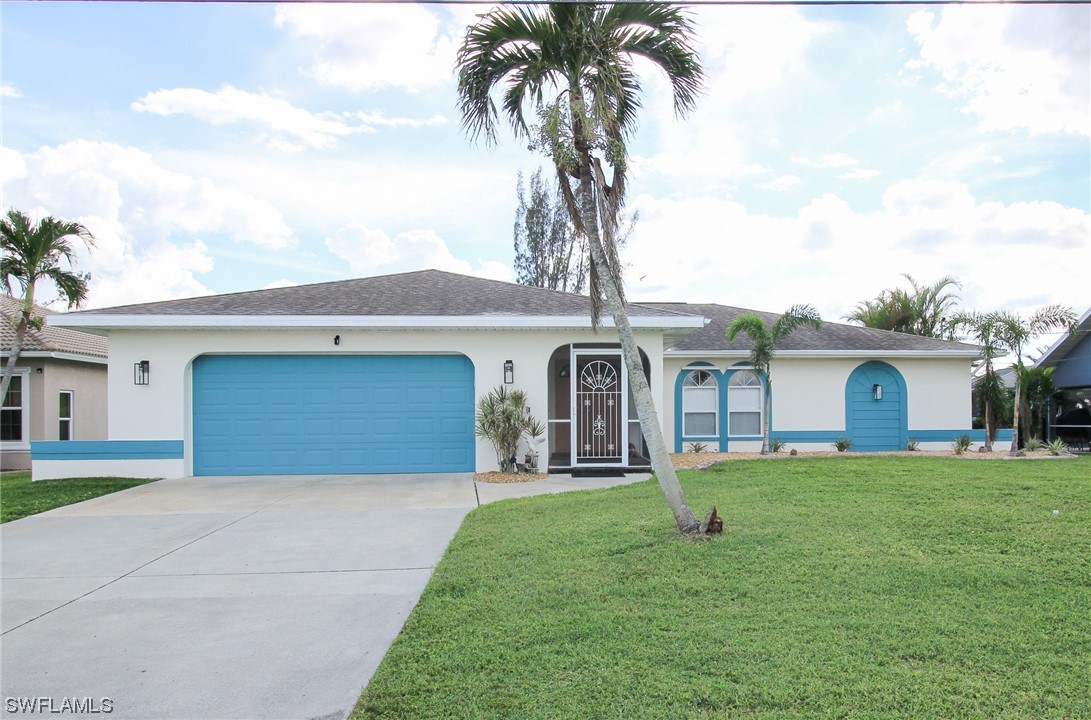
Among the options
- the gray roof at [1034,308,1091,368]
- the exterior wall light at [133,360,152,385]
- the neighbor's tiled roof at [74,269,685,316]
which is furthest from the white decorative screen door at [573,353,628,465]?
the gray roof at [1034,308,1091,368]

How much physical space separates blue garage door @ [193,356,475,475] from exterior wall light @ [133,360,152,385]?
780 millimetres

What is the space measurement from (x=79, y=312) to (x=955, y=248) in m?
23.2

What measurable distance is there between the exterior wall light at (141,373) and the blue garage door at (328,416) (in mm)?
780

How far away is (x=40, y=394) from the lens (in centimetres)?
1627

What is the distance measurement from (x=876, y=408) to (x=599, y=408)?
817cm

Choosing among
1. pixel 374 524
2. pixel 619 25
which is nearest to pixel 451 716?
pixel 374 524

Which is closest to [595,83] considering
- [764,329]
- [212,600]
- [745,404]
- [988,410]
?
[212,600]

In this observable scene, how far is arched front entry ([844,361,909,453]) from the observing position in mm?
16422

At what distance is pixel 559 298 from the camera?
14.1 metres

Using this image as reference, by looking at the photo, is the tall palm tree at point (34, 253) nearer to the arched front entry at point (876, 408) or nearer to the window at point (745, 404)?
the window at point (745, 404)

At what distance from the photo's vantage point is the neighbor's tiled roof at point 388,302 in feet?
40.4

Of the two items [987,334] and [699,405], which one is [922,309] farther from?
[699,405]

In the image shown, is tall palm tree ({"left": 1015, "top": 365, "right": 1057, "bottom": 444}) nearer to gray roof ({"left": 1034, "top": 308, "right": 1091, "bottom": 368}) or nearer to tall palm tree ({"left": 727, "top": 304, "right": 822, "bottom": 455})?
gray roof ({"left": 1034, "top": 308, "right": 1091, "bottom": 368})

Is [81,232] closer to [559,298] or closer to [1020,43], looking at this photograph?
[559,298]
